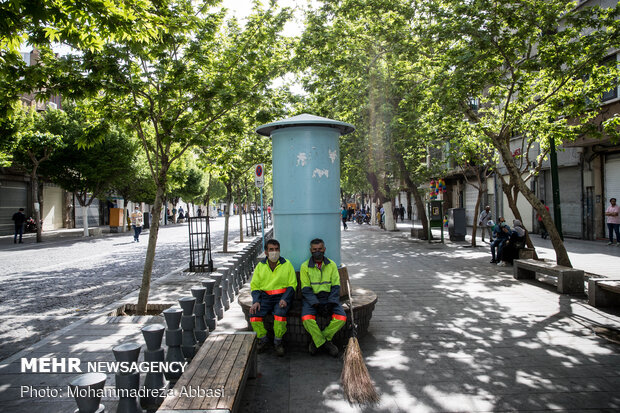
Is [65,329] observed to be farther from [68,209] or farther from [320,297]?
[68,209]

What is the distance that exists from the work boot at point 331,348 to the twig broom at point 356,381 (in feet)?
1.48

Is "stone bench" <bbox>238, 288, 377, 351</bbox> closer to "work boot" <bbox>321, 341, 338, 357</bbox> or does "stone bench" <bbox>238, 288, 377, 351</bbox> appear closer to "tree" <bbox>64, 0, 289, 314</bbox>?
"work boot" <bbox>321, 341, 338, 357</bbox>

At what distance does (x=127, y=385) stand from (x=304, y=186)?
3.09 metres

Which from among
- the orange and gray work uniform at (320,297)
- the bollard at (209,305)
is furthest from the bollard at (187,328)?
the orange and gray work uniform at (320,297)

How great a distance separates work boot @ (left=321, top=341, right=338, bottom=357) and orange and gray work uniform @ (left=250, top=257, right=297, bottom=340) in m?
0.51

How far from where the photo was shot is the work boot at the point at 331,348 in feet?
14.8

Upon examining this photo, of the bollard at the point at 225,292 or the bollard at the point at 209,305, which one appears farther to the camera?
the bollard at the point at 225,292

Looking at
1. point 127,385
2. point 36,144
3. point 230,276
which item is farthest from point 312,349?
point 36,144

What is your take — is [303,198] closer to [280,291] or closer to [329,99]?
[280,291]

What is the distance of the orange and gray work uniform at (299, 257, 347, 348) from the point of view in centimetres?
454

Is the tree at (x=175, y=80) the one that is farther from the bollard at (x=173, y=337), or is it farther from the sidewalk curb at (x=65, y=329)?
the bollard at (x=173, y=337)

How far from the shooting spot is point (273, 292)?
4.79 m

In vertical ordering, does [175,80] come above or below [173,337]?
above

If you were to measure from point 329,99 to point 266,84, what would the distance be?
5.68 m
